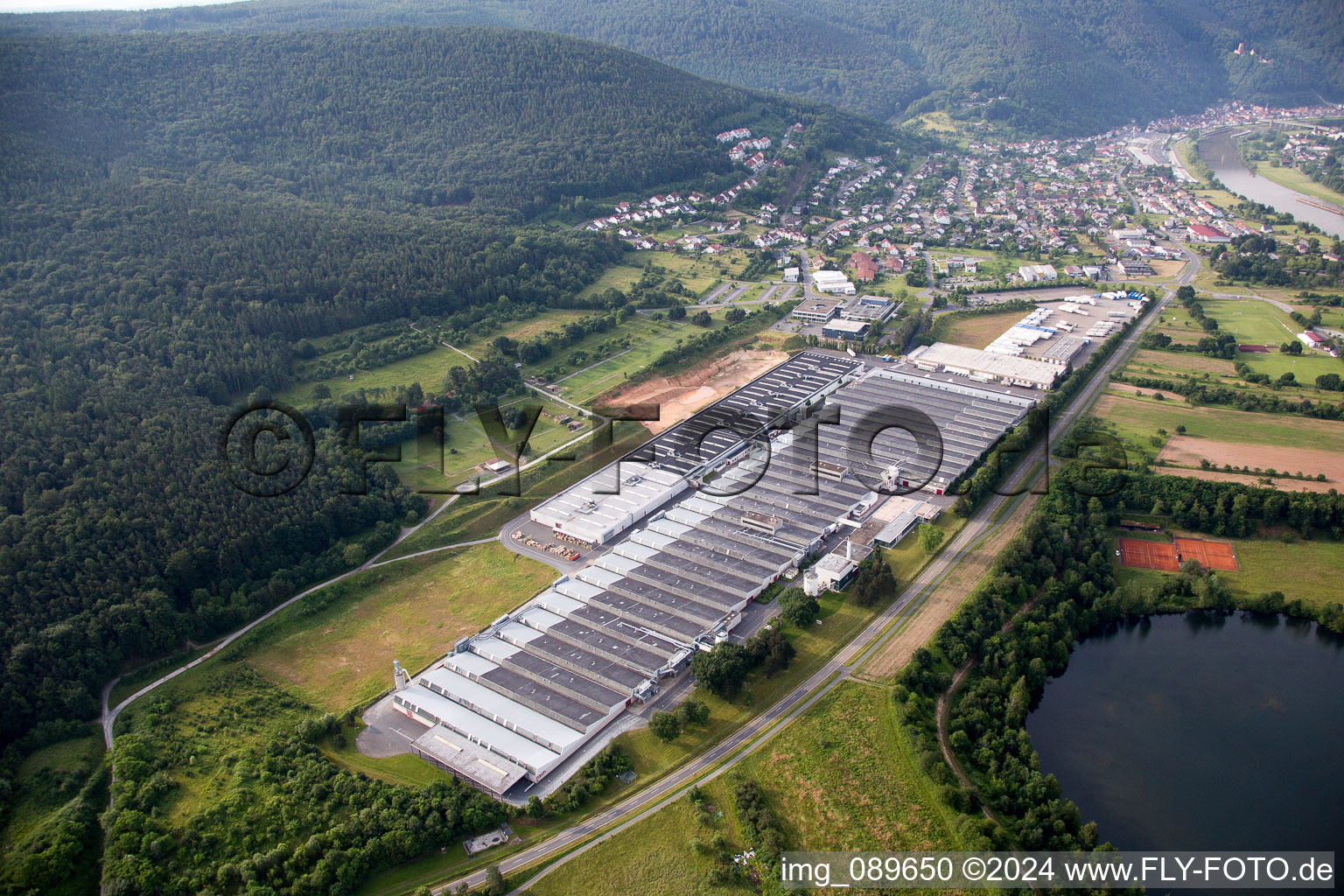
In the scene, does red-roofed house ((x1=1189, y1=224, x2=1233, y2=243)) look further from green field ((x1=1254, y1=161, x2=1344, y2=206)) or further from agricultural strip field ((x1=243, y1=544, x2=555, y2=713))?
Answer: agricultural strip field ((x1=243, y1=544, x2=555, y2=713))

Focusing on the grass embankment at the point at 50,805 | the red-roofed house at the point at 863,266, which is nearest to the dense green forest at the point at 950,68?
the red-roofed house at the point at 863,266

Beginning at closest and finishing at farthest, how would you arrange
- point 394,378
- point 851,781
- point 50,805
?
point 50,805
point 851,781
point 394,378

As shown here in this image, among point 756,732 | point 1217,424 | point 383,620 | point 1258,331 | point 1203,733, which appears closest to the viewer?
point 756,732

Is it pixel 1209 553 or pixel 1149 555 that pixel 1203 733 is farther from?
pixel 1209 553

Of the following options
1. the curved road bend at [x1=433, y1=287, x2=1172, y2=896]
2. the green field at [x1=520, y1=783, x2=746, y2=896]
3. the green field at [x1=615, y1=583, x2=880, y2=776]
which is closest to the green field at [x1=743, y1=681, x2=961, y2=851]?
the curved road bend at [x1=433, y1=287, x2=1172, y2=896]

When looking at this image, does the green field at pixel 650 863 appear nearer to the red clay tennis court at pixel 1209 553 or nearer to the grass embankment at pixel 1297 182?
the red clay tennis court at pixel 1209 553

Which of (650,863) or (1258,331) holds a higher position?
(1258,331)

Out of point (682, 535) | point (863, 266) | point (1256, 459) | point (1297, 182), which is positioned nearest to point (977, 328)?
point (863, 266)
